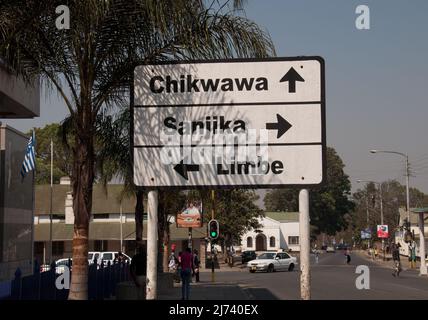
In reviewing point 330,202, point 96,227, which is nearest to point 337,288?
point 96,227

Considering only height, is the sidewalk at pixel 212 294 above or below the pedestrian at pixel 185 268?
below

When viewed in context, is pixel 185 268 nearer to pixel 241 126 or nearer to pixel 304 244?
pixel 304 244

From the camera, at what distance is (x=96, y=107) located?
11.2 m

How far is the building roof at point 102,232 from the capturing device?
186 ft

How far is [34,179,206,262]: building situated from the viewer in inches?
2254

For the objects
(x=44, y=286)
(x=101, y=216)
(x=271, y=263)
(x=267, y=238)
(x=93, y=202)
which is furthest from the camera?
(x=267, y=238)

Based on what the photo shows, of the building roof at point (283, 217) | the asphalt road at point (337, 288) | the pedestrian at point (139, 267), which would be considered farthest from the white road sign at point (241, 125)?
the building roof at point (283, 217)

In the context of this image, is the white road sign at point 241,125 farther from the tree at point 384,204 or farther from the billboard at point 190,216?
the tree at point 384,204

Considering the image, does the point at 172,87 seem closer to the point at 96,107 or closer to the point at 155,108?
the point at 155,108

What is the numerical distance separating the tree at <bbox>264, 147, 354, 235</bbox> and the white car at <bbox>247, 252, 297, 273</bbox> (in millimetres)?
87454

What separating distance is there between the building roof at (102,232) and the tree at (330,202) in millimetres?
82253

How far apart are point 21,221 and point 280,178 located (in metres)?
22.5

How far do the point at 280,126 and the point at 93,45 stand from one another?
5.85 m

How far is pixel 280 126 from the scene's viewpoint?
5.70 m
